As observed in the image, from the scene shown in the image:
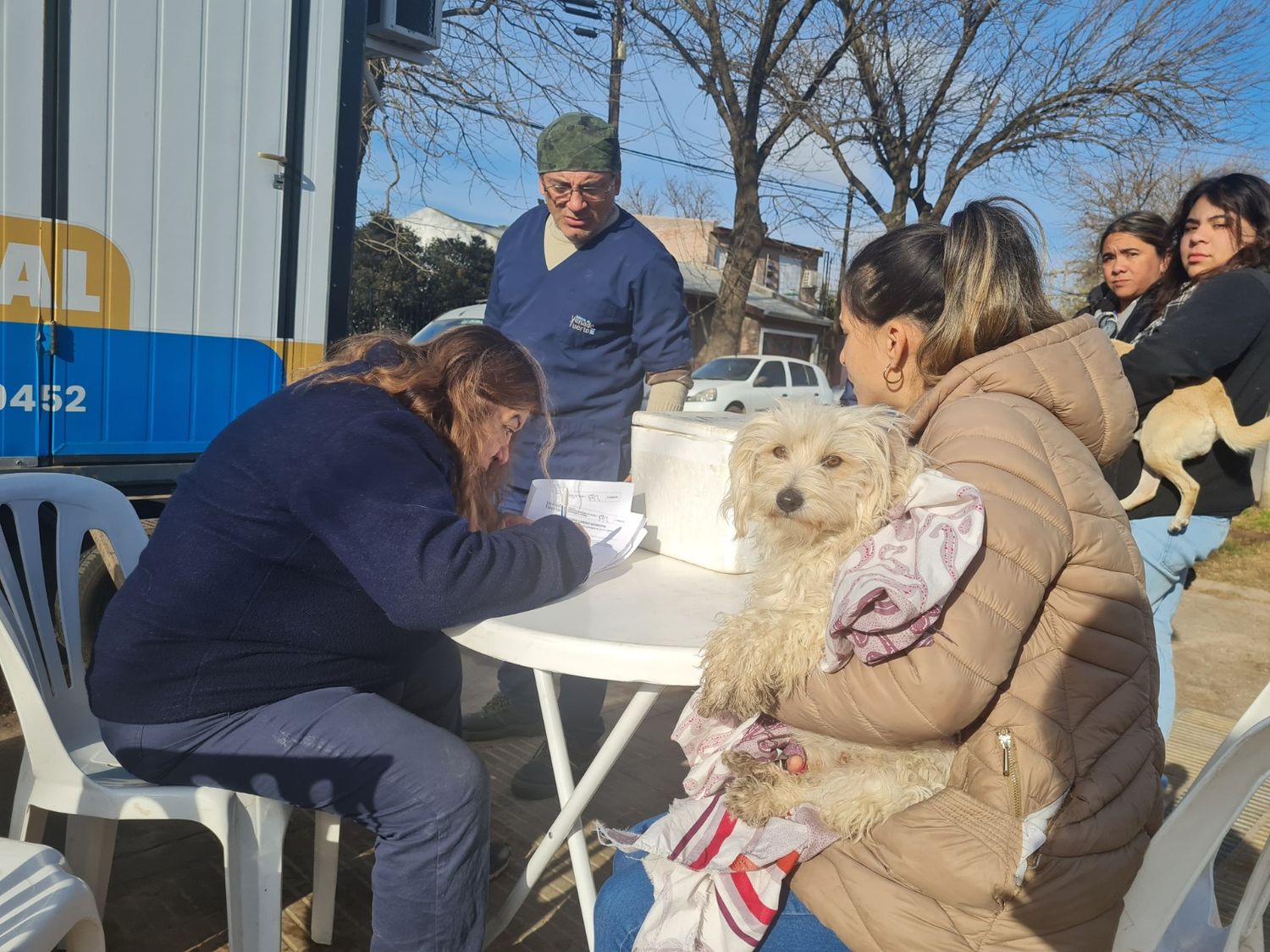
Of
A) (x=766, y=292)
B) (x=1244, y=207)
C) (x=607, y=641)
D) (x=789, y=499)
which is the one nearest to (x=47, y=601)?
(x=607, y=641)

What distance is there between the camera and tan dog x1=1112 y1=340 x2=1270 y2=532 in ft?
9.45

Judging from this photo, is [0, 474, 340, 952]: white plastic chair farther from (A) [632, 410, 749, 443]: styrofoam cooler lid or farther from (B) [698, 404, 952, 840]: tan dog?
(A) [632, 410, 749, 443]: styrofoam cooler lid

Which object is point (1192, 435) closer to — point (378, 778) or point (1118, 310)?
point (1118, 310)

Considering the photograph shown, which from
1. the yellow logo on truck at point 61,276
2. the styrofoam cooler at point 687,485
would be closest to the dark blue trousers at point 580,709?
the styrofoam cooler at point 687,485

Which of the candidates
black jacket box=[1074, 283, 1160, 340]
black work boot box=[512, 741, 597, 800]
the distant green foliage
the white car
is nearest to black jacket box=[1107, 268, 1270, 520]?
black jacket box=[1074, 283, 1160, 340]

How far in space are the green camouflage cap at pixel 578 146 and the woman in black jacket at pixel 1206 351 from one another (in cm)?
188

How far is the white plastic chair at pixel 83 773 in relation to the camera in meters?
1.88

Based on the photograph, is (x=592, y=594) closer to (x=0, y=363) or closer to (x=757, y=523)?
(x=757, y=523)

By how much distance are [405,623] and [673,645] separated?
524mm

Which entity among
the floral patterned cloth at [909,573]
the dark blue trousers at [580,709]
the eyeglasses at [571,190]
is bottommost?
the dark blue trousers at [580,709]

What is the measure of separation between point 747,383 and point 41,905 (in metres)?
17.9

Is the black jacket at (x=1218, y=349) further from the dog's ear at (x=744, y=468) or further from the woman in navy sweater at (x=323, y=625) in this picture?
the woman in navy sweater at (x=323, y=625)

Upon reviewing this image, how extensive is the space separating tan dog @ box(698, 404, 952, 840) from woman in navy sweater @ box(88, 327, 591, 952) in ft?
1.65

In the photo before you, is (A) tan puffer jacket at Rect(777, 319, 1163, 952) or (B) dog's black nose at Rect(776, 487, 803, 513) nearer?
(A) tan puffer jacket at Rect(777, 319, 1163, 952)
